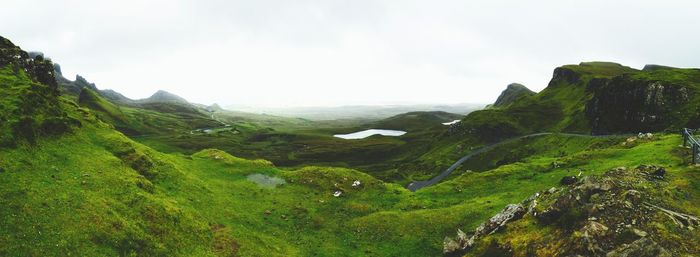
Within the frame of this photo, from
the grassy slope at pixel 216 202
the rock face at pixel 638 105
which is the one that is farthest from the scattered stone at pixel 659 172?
the rock face at pixel 638 105

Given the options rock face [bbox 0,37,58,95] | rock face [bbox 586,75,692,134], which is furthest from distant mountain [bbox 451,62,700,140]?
rock face [bbox 0,37,58,95]

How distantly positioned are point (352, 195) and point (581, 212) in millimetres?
35707

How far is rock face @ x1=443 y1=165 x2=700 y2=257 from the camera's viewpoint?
1084 inches

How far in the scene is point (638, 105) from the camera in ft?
380

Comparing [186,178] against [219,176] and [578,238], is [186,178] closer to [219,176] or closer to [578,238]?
[219,176]

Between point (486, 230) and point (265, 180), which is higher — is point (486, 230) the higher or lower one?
the higher one

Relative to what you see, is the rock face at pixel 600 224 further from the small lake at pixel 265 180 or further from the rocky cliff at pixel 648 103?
the rocky cliff at pixel 648 103

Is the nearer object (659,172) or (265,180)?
(659,172)

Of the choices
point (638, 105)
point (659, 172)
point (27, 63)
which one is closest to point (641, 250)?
point (659, 172)

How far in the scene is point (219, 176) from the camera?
66.7 meters

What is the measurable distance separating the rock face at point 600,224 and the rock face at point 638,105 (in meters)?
79.8

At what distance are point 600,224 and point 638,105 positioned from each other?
10702 cm

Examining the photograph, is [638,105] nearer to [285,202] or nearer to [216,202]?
[285,202]

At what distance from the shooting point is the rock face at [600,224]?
90.3 ft
